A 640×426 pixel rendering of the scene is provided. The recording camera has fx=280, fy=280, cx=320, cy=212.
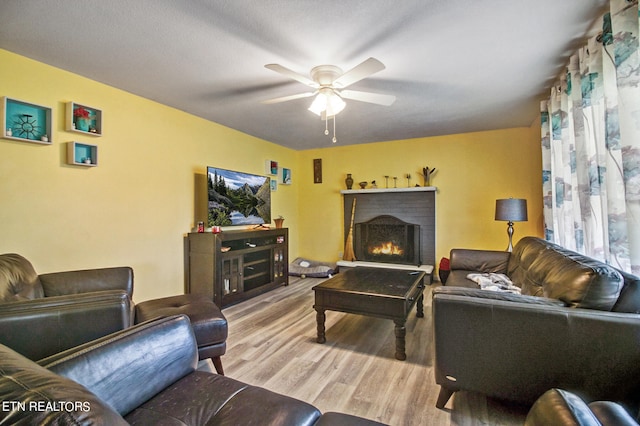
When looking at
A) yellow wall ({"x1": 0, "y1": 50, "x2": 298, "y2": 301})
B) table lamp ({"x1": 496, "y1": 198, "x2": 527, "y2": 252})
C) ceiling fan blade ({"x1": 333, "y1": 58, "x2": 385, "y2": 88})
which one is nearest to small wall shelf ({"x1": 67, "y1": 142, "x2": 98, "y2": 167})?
yellow wall ({"x1": 0, "y1": 50, "x2": 298, "y2": 301})

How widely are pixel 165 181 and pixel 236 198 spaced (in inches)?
36.0

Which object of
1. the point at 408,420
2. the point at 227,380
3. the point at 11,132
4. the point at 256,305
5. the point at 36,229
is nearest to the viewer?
the point at 227,380

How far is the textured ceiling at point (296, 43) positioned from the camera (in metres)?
1.73

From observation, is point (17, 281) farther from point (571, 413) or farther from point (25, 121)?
point (571, 413)

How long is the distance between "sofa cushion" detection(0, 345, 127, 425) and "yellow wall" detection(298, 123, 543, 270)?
4875 millimetres

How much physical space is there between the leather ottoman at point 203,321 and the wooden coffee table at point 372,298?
2.83 feet

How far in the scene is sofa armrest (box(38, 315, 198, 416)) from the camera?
3.18 ft

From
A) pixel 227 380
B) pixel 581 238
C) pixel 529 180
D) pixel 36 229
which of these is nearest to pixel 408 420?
pixel 227 380

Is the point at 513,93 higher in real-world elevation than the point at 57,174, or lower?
higher

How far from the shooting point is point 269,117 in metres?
3.71

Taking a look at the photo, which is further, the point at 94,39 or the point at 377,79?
the point at 377,79

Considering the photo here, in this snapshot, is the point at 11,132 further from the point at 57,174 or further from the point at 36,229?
the point at 36,229

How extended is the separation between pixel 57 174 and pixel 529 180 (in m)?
5.76

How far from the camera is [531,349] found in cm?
144
